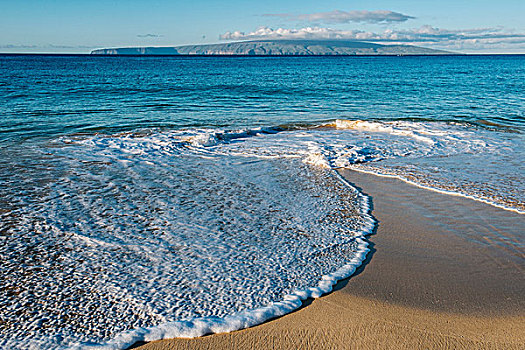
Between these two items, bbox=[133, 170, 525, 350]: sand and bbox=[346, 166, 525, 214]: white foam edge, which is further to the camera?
bbox=[346, 166, 525, 214]: white foam edge

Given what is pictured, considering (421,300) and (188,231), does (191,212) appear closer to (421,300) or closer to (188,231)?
(188,231)

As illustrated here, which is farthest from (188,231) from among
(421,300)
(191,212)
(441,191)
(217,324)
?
(441,191)

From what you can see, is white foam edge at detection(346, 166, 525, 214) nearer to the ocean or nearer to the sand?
the ocean

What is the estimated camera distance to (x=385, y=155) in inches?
347

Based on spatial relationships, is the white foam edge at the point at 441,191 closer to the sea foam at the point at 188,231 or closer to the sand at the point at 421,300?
the sea foam at the point at 188,231

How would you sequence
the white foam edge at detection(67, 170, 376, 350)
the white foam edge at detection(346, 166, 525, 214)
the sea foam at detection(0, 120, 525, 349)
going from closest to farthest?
the white foam edge at detection(67, 170, 376, 350), the sea foam at detection(0, 120, 525, 349), the white foam edge at detection(346, 166, 525, 214)

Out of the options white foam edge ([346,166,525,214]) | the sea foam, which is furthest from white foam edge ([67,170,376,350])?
white foam edge ([346,166,525,214])

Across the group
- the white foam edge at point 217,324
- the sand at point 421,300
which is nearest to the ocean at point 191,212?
the white foam edge at point 217,324

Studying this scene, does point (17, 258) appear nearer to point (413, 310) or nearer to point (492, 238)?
point (413, 310)

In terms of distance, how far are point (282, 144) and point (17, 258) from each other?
6897 millimetres

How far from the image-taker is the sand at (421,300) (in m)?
2.79

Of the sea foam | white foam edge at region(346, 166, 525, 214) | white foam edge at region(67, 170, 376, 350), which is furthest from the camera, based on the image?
white foam edge at region(346, 166, 525, 214)

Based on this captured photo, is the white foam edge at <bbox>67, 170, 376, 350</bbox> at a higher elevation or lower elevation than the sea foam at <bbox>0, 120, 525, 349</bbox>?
lower

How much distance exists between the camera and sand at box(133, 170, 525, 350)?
2.79 metres
